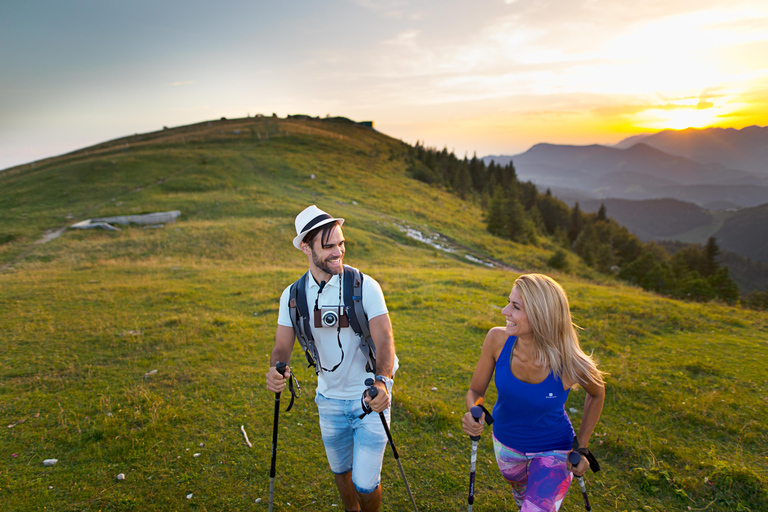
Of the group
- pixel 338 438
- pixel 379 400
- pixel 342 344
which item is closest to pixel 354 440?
pixel 338 438

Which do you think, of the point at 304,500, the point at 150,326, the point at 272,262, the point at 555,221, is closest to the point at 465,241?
the point at 272,262

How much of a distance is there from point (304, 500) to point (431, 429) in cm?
272

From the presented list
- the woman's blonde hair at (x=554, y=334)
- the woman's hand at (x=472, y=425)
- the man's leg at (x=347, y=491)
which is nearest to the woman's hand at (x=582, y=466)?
the woman's blonde hair at (x=554, y=334)

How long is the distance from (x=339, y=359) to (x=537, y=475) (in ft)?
7.93

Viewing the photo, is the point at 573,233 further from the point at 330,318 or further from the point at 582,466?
the point at 330,318

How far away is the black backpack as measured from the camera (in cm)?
405

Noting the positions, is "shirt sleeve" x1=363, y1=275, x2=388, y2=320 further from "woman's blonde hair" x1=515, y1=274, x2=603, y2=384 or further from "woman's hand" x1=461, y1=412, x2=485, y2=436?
"woman's blonde hair" x1=515, y1=274, x2=603, y2=384

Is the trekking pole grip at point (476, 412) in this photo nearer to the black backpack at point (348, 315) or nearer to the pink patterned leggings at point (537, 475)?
the pink patterned leggings at point (537, 475)

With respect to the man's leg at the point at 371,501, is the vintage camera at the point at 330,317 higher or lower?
higher

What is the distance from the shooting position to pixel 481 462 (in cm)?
627

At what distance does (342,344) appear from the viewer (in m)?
4.14

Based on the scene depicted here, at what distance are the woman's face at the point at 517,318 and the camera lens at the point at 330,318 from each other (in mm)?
1844

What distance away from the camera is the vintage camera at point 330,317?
158 inches

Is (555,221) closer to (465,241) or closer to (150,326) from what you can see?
(465,241)
